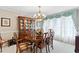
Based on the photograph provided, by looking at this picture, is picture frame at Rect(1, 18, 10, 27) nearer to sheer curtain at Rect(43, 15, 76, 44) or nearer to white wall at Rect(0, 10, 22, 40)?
white wall at Rect(0, 10, 22, 40)

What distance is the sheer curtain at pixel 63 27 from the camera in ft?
5.37

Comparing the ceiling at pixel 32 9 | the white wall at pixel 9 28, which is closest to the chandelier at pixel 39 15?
the ceiling at pixel 32 9

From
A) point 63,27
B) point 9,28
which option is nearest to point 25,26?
point 9,28

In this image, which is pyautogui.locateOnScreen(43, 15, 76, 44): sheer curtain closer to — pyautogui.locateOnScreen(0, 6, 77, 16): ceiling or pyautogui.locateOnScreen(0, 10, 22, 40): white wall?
pyautogui.locateOnScreen(0, 6, 77, 16): ceiling

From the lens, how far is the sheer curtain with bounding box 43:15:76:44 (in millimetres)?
1638

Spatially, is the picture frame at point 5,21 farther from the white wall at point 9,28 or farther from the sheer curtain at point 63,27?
the sheer curtain at point 63,27

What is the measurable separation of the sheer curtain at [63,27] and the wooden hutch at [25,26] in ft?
0.70

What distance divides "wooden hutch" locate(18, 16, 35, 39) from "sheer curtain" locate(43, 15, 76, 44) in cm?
21

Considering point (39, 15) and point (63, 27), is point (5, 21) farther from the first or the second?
point (63, 27)

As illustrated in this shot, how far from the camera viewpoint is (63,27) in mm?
1672

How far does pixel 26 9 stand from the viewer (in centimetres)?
166

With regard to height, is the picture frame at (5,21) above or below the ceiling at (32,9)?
below

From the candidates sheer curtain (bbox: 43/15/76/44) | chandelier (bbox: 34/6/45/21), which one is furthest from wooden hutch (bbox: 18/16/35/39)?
sheer curtain (bbox: 43/15/76/44)

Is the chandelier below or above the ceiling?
below
